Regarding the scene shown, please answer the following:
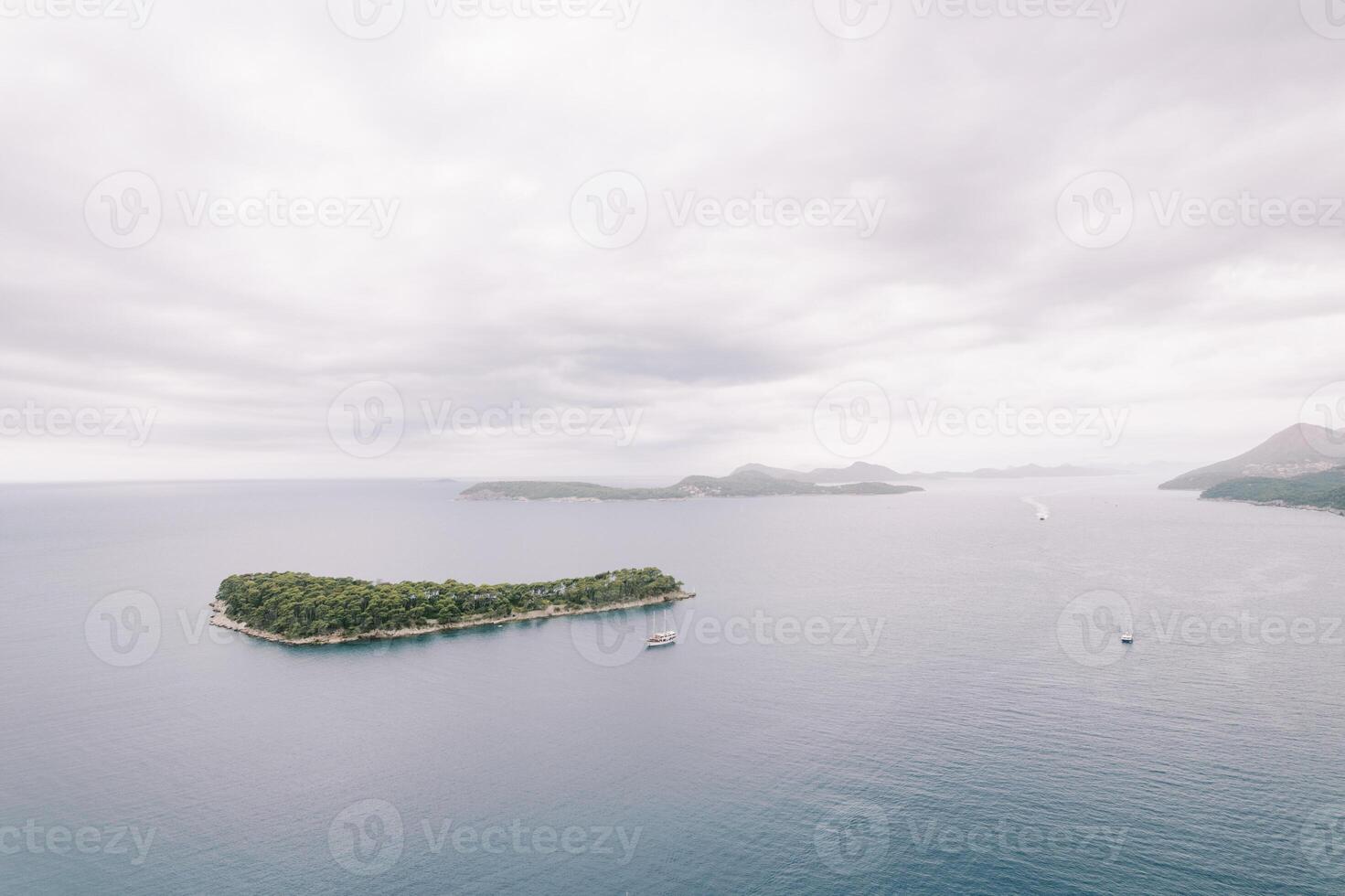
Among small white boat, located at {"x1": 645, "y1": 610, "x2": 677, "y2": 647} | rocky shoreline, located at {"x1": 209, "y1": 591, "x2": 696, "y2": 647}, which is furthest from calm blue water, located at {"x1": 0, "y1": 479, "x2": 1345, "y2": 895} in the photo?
rocky shoreline, located at {"x1": 209, "y1": 591, "x2": 696, "y2": 647}

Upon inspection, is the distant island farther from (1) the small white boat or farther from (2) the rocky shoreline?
(1) the small white boat

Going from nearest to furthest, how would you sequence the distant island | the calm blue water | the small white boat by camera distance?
the calm blue water
the small white boat
the distant island

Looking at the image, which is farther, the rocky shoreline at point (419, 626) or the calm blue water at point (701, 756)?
the rocky shoreline at point (419, 626)

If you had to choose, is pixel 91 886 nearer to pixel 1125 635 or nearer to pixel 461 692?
pixel 461 692

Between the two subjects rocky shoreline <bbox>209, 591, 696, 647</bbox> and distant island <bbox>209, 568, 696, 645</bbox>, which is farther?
distant island <bbox>209, 568, 696, 645</bbox>

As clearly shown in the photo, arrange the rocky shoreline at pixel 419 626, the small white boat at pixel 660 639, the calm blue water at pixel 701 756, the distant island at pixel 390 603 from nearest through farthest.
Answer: the calm blue water at pixel 701 756 < the rocky shoreline at pixel 419 626 < the small white boat at pixel 660 639 < the distant island at pixel 390 603

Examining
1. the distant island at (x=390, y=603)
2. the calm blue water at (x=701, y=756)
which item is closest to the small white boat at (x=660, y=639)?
the calm blue water at (x=701, y=756)

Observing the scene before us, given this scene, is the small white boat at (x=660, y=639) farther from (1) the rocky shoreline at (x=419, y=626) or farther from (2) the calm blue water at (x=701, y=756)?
(1) the rocky shoreline at (x=419, y=626)
